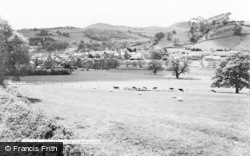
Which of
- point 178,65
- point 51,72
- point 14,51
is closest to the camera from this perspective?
point 14,51

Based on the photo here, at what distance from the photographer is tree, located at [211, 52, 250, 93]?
6788 cm

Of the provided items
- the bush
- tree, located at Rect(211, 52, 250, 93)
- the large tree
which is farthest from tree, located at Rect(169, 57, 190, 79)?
the large tree

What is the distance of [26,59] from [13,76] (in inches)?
188

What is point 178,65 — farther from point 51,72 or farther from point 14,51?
point 14,51

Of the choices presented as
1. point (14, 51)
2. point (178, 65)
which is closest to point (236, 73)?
point (14, 51)

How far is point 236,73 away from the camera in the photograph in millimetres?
68750

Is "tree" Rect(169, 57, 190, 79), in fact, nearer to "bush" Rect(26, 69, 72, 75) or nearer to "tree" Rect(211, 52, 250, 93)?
"bush" Rect(26, 69, 72, 75)

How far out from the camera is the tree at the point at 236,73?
67.9 metres

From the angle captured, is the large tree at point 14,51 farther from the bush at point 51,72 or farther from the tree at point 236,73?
the bush at point 51,72

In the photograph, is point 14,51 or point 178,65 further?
point 178,65

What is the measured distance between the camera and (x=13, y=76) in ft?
154

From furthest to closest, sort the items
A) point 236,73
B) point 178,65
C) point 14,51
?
point 178,65 < point 236,73 < point 14,51

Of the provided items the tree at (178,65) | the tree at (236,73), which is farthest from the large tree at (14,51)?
the tree at (178,65)

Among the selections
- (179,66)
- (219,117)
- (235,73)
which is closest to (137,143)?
(219,117)
